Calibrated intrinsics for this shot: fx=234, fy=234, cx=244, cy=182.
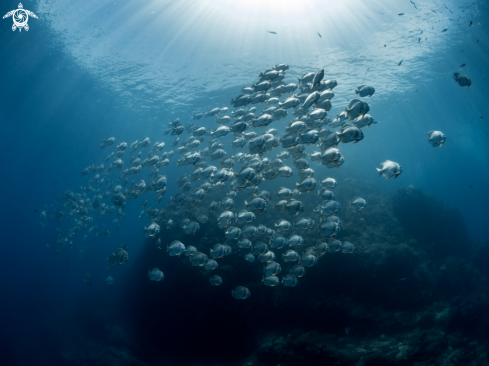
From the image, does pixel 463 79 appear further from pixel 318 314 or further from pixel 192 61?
pixel 192 61

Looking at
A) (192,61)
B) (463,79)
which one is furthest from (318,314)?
(192,61)

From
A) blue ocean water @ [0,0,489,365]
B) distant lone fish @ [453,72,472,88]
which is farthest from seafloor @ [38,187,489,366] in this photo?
distant lone fish @ [453,72,472,88]

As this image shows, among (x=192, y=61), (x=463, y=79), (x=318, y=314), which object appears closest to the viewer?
(x=463, y=79)

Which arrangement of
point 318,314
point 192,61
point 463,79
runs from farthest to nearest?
point 192,61, point 318,314, point 463,79

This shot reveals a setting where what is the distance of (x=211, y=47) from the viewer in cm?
2011

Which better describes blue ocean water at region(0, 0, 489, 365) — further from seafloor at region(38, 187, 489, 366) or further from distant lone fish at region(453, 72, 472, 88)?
distant lone fish at region(453, 72, 472, 88)

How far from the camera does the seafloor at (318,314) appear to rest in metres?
8.23

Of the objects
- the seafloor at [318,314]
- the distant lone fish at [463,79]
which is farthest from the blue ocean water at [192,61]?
the distant lone fish at [463,79]

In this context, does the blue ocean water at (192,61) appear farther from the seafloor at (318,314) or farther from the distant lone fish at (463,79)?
the distant lone fish at (463,79)

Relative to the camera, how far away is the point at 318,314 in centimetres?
1016

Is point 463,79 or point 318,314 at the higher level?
point 463,79

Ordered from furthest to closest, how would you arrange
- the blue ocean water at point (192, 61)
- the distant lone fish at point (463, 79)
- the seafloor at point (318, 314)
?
the blue ocean water at point (192, 61), the seafloor at point (318, 314), the distant lone fish at point (463, 79)

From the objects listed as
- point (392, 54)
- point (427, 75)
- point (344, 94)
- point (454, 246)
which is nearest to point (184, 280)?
point (454, 246)

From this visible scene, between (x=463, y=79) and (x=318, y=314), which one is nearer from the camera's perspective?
(x=463, y=79)
